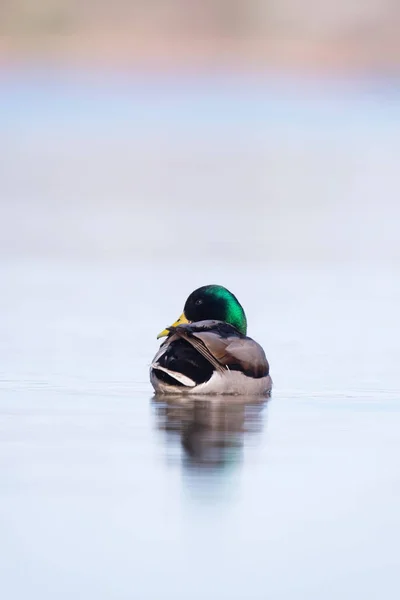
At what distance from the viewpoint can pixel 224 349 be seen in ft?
33.1

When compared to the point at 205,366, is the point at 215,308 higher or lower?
higher

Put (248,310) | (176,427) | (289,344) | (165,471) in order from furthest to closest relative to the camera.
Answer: (248,310) < (289,344) < (176,427) < (165,471)

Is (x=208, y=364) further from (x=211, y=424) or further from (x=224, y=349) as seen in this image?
(x=211, y=424)

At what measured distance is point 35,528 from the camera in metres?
6.25

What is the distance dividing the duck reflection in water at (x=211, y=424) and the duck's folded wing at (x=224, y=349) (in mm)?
178

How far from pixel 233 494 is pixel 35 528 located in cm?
89

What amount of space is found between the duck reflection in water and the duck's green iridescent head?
55.2 inches

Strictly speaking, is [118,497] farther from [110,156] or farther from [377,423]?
[110,156]

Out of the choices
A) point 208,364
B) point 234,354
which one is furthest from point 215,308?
point 208,364

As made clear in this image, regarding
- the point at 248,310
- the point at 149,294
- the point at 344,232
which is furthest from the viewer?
the point at 344,232

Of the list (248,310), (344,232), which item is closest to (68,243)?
(344,232)

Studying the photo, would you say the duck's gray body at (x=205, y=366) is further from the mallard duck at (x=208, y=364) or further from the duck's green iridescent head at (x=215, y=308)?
the duck's green iridescent head at (x=215, y=308)

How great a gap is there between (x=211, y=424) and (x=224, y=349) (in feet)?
4.66

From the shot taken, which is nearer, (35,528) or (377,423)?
(35,528)
